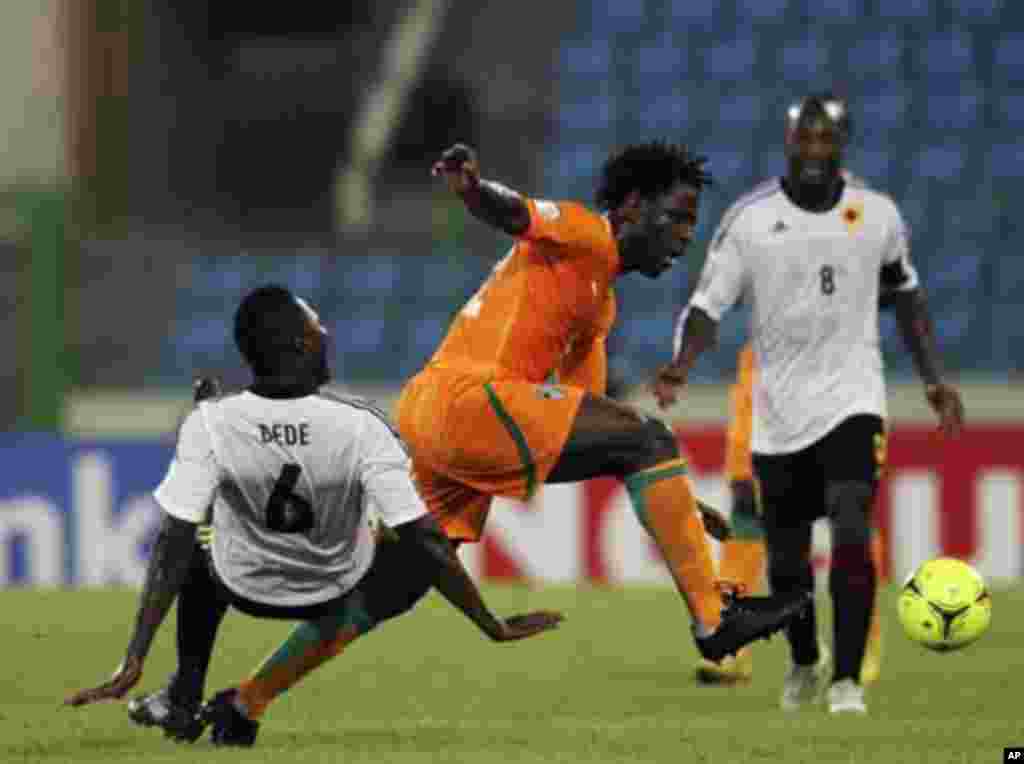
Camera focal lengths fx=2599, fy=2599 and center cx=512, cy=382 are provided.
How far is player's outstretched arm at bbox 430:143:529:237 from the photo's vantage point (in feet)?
23.4

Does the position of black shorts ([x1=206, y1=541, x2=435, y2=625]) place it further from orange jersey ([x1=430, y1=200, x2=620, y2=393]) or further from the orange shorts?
orange jersey ([x1=430, y1=200, x2=620, y2=393])

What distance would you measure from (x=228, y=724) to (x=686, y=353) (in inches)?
86.4

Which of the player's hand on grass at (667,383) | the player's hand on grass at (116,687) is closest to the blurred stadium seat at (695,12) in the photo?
the player's hand on grass at (667,383)

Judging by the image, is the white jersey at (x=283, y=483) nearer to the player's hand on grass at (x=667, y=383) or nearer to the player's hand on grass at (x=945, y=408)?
the player's hand on grass at (x=667, y=383)

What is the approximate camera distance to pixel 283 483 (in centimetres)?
684

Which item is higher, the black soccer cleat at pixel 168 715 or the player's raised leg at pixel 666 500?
the player's raised leg at pixel 666 500

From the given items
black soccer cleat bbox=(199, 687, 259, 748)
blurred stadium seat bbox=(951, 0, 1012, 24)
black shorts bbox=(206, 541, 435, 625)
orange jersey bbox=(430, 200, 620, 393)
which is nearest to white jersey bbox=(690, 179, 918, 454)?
orange jersey bbox=(430, 200, 620, 393)

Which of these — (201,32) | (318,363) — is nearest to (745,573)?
(318,363)

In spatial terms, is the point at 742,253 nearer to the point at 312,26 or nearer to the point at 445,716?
the point at 445,716

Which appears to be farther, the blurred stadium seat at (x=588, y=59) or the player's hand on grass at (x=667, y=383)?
the blurred stadium seat at (x=588, y=59)

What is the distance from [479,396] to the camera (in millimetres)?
7477

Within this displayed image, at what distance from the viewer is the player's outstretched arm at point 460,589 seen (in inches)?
258

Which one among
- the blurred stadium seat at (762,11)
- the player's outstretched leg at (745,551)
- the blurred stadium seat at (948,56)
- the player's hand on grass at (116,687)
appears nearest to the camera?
the player's hand on grass at (116,687)

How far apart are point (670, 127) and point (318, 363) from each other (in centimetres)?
1265
